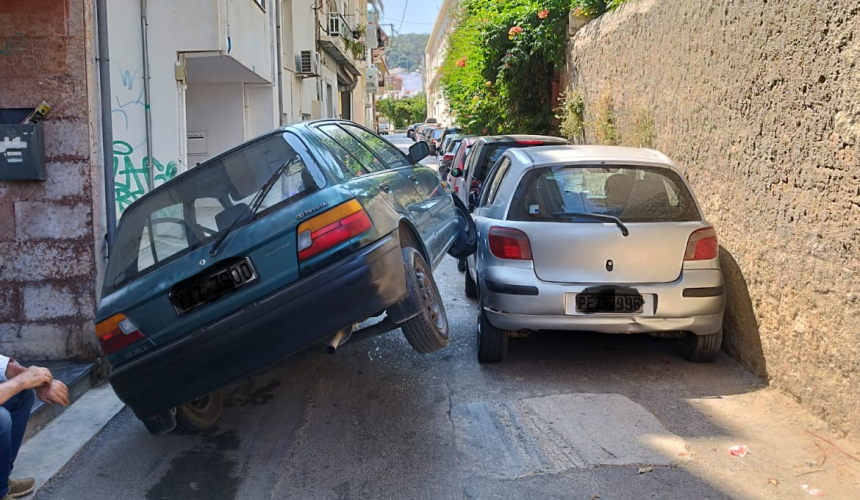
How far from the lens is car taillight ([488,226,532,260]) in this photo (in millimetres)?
5434

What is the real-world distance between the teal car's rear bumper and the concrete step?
3.73 ft

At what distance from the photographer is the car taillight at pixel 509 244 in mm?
5434

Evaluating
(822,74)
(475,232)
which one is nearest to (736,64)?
(822,74)

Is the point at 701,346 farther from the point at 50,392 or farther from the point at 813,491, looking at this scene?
the point at 50,392

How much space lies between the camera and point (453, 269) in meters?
10.3

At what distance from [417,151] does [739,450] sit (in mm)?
3684

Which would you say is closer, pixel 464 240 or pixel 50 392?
pixel 50 392

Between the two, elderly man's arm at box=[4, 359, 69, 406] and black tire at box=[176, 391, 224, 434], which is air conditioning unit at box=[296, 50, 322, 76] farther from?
elderly man's arm at box=[4, 359, 69, 406]

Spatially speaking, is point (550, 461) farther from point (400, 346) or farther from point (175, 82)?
point (175, 82)

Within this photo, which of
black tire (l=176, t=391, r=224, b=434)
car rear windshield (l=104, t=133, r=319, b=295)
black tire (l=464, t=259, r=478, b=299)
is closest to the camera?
car rear windshield (l=104, t=133, r=319, b=295)

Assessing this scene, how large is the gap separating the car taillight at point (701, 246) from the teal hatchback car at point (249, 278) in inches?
76.4

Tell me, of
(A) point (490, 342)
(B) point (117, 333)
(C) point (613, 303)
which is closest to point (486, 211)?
(A) point (490, 342)

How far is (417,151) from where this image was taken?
22.1ft

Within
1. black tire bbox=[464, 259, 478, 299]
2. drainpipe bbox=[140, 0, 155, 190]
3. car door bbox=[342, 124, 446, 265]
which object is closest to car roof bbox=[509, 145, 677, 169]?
car door bbox=[342, 124, 446, 265]
